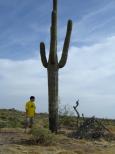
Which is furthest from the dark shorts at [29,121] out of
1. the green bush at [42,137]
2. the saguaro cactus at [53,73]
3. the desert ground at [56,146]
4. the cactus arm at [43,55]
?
the green bush at [42,137]

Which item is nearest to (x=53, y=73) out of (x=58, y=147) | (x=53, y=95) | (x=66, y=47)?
(x=53, y=95)

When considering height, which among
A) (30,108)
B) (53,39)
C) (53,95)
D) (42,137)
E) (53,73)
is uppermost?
(53,39)

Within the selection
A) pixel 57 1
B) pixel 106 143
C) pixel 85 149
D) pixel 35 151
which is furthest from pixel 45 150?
pixel 57 1

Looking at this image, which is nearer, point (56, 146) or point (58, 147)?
point (58, 147)

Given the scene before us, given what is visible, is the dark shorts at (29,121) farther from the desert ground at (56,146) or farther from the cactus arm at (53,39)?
the cactus arm at (53,39)

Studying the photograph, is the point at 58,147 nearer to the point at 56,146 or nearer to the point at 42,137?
the point at 56,146

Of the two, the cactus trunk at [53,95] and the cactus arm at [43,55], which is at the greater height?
the cactus arm at [43,55]

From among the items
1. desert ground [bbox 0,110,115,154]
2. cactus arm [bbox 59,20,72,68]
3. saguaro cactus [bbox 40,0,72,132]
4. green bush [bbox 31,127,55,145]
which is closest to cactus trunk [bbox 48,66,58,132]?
saguaro cactus [bbox 40,0,72,132]

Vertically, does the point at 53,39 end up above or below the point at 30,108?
above

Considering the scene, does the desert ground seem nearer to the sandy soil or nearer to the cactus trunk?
the sandy soil

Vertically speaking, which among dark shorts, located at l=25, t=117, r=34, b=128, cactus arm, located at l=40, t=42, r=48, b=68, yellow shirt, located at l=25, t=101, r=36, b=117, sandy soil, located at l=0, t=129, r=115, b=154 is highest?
cactus arm, located at l=40, t=42, r=48, b=68

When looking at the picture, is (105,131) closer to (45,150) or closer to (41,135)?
(41,135)

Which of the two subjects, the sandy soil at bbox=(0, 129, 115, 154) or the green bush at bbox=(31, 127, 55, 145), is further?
the green bush at bbox=(31, 127, 55, 145)

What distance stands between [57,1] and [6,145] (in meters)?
7.84
